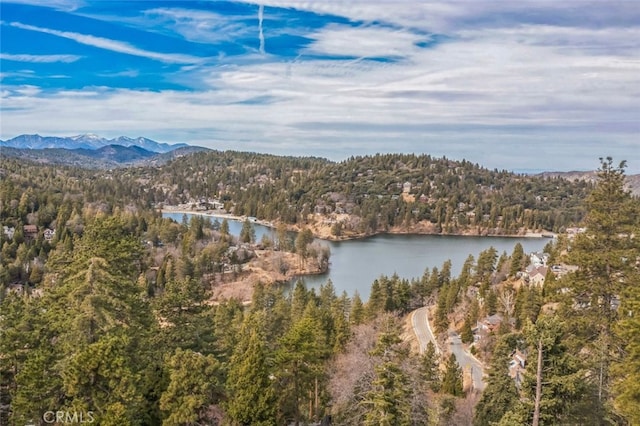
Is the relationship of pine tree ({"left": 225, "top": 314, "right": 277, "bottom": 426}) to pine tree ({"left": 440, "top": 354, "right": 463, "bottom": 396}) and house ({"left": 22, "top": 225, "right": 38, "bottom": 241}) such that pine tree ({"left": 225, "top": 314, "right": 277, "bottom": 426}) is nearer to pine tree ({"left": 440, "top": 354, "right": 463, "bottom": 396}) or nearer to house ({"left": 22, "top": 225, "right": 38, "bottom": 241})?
pine tree ({"left": 440, "top": 354, "right": 463, "bottom": 396})

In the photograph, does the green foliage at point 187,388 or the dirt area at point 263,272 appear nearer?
the green foliage at point 187,388

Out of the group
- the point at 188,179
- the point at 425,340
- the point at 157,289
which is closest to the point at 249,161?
the point at 188,179

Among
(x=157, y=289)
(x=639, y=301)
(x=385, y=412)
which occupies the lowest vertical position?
→ (x=157, y=289)

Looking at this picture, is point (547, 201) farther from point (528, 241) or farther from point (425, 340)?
point (425, 340)

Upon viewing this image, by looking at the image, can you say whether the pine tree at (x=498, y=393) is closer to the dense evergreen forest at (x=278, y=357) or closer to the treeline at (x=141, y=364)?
the dense evergreen forest at (x=278, y=357)

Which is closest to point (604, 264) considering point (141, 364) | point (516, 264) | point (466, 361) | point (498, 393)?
point (498, 393)

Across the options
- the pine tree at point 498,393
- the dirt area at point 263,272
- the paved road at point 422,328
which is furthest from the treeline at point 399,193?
the pine tree at point 498,393
